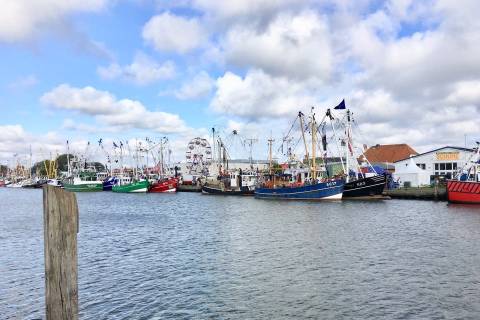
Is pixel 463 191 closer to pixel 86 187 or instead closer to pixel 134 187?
pixel 134 187

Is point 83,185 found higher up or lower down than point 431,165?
lower down

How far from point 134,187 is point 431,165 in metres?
77.9

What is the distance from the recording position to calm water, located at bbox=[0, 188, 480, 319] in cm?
1692

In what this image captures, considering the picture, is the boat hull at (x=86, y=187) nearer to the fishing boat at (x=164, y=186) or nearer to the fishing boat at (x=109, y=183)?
the fishing boat at (x=109, y=183)

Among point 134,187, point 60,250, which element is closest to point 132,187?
point 134,187

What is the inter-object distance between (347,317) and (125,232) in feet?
91.8

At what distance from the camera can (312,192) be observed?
75.9 meters

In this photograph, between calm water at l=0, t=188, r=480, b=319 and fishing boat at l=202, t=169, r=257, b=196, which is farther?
fishing boat at l=202, t=169, r=257, b=196

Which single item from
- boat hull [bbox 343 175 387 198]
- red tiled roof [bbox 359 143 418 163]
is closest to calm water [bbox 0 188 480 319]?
boat hull [bbox 343 175 387 198]

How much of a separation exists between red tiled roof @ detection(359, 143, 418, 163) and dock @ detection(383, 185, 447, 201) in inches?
1661

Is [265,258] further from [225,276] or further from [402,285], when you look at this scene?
[402,285]

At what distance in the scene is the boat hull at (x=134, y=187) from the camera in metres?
126

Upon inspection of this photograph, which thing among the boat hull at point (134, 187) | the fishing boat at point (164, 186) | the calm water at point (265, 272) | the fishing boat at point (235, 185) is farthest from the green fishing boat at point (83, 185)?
the calm water at point (265, 272)

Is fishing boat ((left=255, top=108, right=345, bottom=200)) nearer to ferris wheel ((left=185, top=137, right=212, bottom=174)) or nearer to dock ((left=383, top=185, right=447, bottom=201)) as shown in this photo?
dock ((left=383, top=185, right=447, bottom=201))
